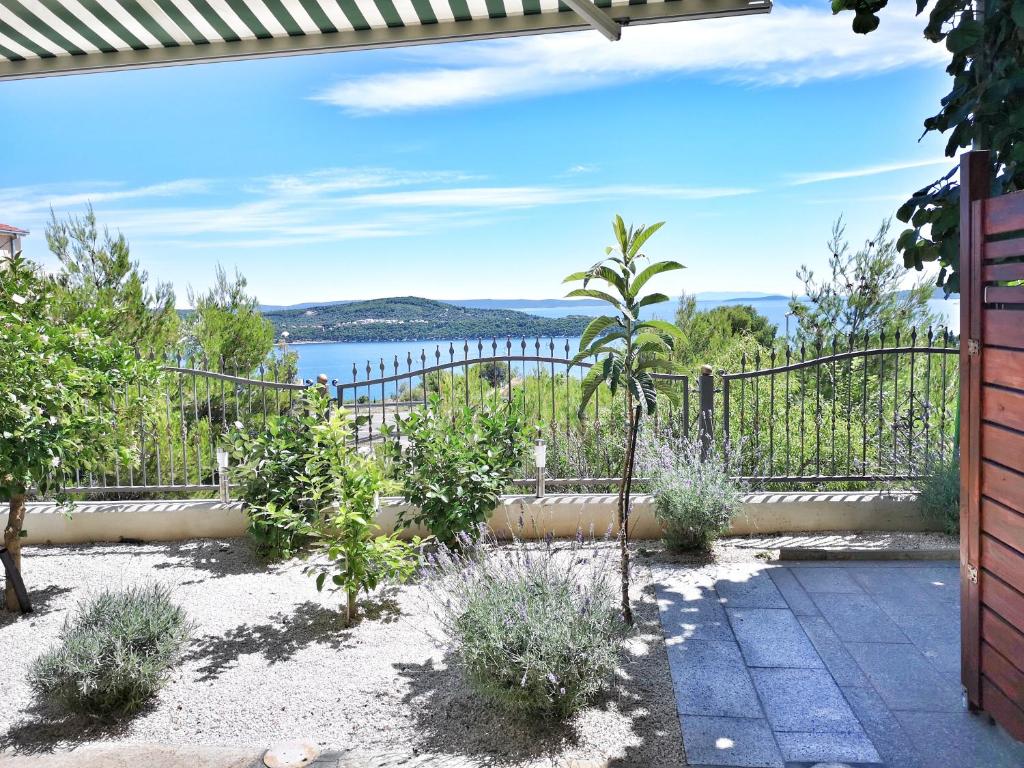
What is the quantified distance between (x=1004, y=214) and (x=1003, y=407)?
0.77 meters

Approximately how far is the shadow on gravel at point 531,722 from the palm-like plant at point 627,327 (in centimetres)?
81

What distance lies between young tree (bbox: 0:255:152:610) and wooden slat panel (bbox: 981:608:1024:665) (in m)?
4.98

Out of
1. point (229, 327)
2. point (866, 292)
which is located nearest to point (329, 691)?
point (229, 327)

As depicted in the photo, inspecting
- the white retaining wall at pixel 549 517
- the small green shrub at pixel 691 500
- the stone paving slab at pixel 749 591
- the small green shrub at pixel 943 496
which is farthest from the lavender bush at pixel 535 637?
the small green shrub at pixel 943 496

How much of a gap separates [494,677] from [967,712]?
7.02 ft

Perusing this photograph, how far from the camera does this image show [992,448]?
2.96m

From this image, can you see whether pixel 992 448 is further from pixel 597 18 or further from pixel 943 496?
pixel 943 496

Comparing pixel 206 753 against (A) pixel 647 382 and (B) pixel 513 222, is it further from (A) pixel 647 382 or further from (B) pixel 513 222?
(B) pixel 513 222

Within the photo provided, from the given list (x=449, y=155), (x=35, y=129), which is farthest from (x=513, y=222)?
(x=35, y=129)

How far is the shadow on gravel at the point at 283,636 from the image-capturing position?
399 centimetres

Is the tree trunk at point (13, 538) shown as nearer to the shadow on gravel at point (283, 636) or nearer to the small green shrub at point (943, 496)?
the shadow on gravel at point (283, 636)

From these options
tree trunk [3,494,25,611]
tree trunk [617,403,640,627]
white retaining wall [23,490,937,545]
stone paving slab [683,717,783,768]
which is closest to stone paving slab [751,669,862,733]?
stone paving slab [683,717,783,768]

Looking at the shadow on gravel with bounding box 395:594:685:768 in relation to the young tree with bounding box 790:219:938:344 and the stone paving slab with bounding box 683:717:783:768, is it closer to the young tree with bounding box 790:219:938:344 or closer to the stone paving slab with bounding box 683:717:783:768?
the stone paving slab with bounding box 683:717:783:768

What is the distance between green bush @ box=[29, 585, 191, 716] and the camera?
325 cm
